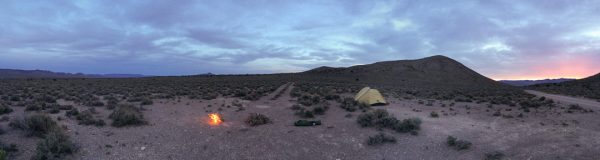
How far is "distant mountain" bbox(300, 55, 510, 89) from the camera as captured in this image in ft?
274

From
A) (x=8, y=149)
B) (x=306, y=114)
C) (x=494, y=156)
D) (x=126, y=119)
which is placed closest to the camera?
(x=8, y=149)

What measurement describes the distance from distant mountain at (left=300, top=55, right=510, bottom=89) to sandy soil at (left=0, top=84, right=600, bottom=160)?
211ft

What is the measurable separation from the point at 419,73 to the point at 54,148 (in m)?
87.9

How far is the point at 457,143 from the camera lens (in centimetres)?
1239

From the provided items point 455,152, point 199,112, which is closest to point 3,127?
point 199,112

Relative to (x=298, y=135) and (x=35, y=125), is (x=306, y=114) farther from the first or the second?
(x=35, y=125)

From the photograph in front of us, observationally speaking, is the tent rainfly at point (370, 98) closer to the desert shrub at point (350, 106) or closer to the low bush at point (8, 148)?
the desert shrub at point (350, 106)

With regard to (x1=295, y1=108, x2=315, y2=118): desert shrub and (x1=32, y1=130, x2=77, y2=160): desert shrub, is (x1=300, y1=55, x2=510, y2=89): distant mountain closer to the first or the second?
(x1=295, y1=108, x2=315, y2=118): desert shrub

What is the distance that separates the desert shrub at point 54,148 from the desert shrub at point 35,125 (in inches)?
67.9

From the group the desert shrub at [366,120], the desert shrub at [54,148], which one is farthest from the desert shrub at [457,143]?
the desert shrub at [54,148]

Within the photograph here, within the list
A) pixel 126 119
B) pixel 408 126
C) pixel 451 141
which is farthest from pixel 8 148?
pixel 451 141

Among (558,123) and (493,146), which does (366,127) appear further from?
(558,123)

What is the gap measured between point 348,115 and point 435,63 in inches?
3517

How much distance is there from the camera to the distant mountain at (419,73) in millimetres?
83625
